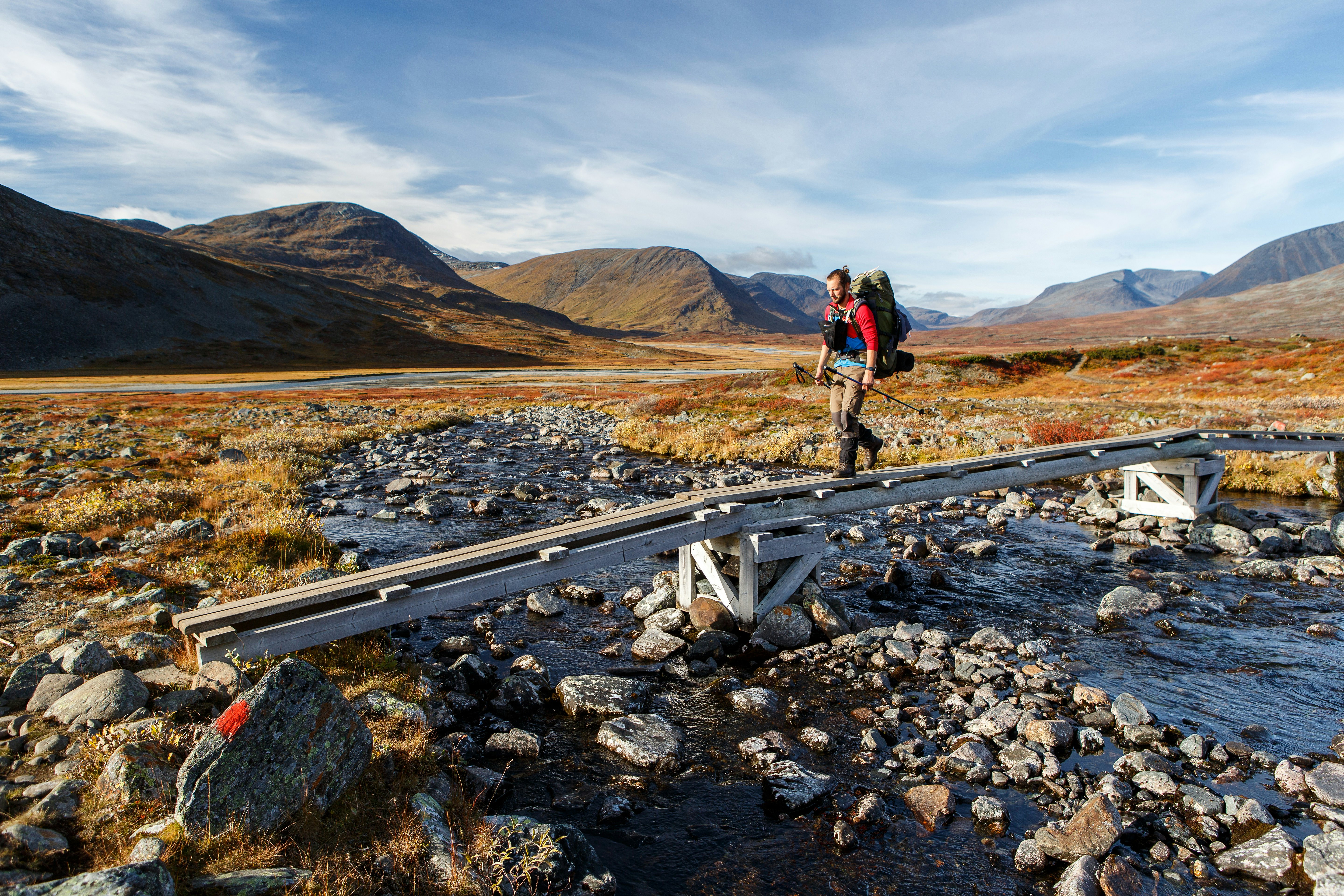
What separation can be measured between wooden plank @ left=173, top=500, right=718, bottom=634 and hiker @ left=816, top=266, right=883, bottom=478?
260 centimetres

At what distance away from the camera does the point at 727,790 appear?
6293 mm

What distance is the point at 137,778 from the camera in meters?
4.38

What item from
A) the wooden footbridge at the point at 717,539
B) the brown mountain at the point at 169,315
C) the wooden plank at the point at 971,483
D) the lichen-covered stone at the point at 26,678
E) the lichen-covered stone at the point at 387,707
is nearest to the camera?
the lichen-covered stone at the point at 26,678

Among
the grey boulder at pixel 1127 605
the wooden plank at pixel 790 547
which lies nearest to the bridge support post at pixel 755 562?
the wooden plank at pixel 790 547

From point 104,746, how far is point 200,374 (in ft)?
330

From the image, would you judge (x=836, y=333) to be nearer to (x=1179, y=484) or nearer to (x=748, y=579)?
(x=748, y=579)

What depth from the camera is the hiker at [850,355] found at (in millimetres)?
9023

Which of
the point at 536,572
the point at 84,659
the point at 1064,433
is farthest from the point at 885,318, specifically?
the point at 1064,433

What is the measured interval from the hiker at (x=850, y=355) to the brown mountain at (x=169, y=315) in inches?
4380

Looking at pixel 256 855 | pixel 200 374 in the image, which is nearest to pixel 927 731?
pixel 256 855

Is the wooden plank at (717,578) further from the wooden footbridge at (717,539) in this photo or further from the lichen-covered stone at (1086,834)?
the lichen-covered stone at (1086,834)

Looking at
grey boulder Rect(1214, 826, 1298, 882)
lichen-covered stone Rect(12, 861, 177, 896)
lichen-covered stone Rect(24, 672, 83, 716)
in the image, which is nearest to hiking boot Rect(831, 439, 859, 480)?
grey boulder Rect(1214, 826, 1298, 882)

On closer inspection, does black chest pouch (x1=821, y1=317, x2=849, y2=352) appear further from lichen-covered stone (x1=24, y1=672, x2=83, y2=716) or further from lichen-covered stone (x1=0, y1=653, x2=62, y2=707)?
lichen-covered stone (x1=0, y1=653, x2=62, y2=707)

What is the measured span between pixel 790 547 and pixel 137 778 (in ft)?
25.6
